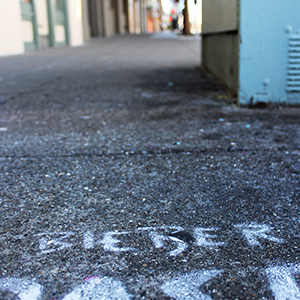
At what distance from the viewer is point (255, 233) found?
4.65 feet

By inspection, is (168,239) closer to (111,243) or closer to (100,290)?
(111,243)

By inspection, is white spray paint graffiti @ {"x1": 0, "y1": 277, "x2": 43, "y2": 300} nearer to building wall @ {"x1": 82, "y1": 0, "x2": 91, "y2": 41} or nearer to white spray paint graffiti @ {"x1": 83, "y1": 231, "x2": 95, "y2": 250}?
white spray paint graffiti @ {"x1": 83, "y1": 231, "x2": 95, "y2": 250}

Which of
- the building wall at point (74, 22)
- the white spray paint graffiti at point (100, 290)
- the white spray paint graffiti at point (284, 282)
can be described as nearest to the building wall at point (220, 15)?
the white spray paint graffiti at point (284, 282)

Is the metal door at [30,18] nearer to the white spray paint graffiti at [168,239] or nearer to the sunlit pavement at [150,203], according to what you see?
the sunlit pavement at [150,203]

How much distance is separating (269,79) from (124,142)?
164 cm

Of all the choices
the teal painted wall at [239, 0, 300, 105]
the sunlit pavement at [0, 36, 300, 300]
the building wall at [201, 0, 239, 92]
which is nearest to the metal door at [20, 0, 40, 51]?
the building wall at [201, 0, 239, 92]

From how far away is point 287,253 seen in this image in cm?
129

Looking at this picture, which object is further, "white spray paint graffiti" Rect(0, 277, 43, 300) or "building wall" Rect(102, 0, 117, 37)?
"building wall" Rect(102, 0, 117, 37)

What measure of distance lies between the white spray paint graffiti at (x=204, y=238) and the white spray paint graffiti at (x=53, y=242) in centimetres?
51

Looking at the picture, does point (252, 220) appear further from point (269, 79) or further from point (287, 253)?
point (269, 79)

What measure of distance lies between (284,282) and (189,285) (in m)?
0.32

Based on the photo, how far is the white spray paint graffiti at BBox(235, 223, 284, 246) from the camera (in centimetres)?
137

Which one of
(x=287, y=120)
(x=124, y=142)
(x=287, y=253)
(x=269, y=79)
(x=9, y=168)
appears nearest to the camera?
(x=287, y=253)

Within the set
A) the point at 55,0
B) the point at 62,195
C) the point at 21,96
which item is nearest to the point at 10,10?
the point at 55,0
